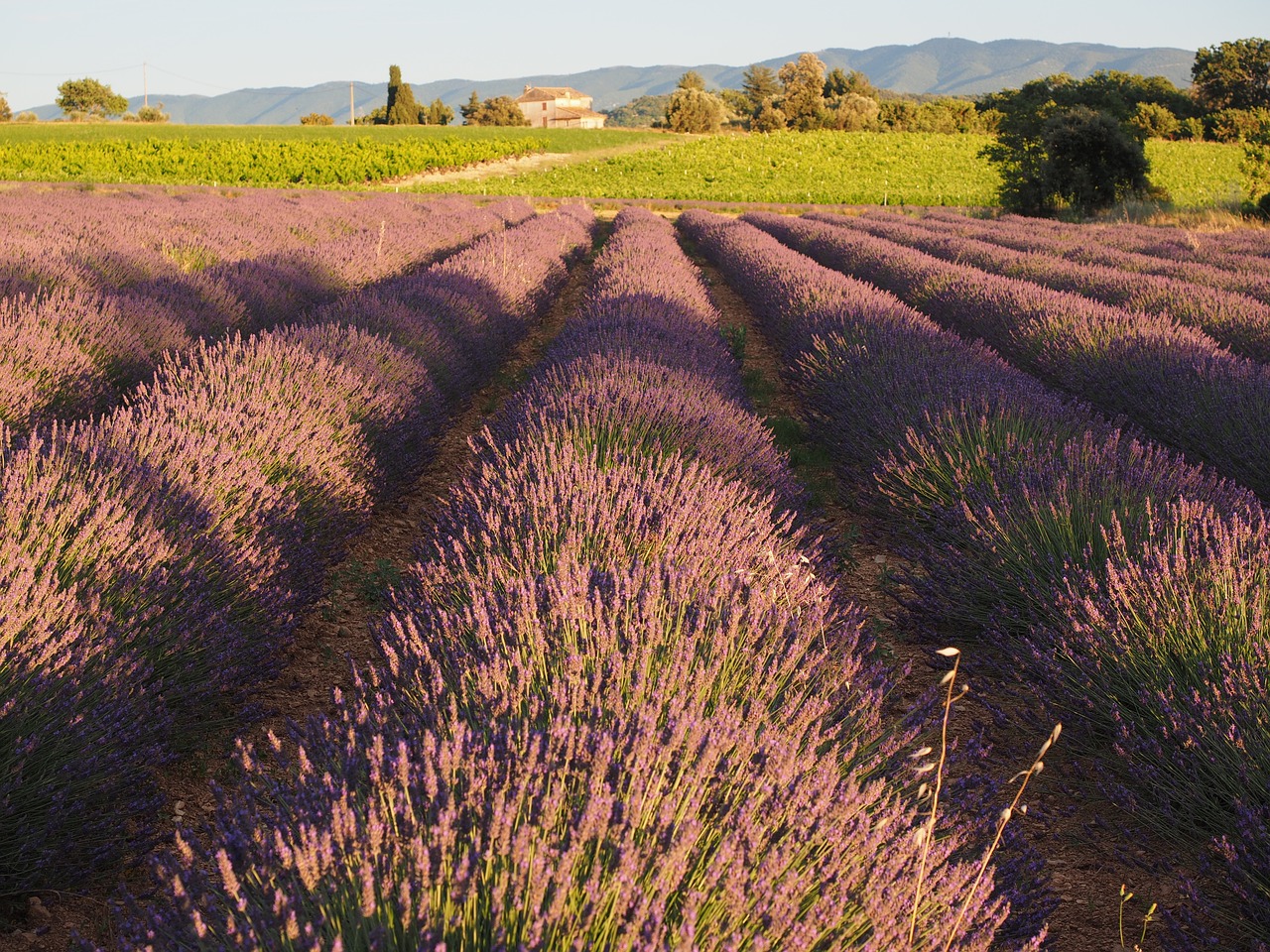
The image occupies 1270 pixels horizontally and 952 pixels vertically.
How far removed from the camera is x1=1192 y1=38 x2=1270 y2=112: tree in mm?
42219

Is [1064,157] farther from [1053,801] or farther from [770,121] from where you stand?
[770,121]

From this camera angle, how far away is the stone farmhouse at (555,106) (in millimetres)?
93000

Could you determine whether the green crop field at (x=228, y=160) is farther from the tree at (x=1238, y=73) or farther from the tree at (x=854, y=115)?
the tree at (x=1238, y=73)

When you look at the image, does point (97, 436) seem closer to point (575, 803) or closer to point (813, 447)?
point (575, 803)

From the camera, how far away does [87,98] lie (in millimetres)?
78125

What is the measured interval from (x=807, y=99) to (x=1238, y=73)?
21.2 meters

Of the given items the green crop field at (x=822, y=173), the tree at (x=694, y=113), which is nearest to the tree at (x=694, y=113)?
the tree at (x=694, y=113)

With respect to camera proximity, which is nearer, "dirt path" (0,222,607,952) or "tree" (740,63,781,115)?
"dirt path" (0,222,607,952)

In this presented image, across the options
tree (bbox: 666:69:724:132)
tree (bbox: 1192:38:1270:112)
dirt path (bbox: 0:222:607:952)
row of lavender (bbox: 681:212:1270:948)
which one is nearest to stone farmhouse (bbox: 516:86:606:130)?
tree (bbox: 666:69:724:132)

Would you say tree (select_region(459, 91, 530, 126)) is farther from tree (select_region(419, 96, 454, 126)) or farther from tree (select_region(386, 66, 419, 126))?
tree (select_region(386, 66, 419, 126))

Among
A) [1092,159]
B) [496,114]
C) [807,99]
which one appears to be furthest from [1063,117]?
[496,114]

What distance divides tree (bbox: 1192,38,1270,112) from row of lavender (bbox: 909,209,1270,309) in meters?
36.3

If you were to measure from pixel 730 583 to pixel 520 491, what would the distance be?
817 mm

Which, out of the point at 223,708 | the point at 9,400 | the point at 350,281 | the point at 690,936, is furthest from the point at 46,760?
the point at 350,281
